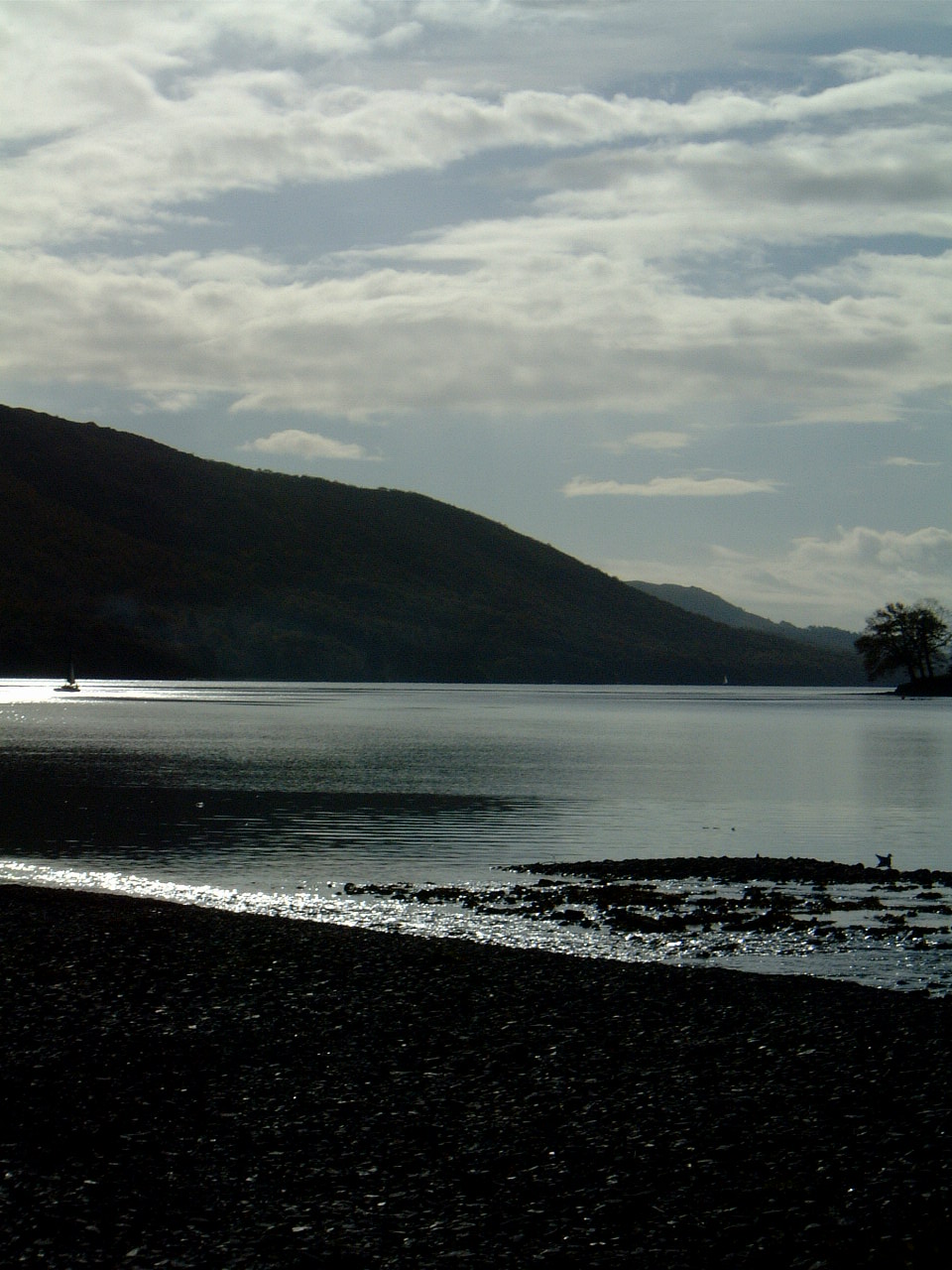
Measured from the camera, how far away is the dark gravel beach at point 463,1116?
38.2 ft

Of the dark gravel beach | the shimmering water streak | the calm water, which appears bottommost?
the calm water

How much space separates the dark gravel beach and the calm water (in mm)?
10510

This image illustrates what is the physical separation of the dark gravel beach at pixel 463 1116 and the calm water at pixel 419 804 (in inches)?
414

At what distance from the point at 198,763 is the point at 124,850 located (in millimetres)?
41119

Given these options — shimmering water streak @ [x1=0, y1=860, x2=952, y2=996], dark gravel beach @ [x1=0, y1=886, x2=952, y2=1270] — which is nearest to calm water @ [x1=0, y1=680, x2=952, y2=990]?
shimmering water streak @ [x1=0, y1=860, x2=952, y2=996]

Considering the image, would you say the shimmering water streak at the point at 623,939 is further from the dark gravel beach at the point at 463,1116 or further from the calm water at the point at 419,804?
the dark gravel beach at the point at 463,1116

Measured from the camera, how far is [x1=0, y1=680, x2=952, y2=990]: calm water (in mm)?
41781

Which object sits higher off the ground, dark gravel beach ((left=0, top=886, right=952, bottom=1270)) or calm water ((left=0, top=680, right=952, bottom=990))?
dark gravel beach ((left=0, top=886, right=952, bottom=1270))

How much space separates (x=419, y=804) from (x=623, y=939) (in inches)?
1333

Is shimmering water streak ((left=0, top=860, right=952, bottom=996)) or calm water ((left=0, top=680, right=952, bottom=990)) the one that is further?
calm water ((left=0, top=680, right=952, bottom=990))

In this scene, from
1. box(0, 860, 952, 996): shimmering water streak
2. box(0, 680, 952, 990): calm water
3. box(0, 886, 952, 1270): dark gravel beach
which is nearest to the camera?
box(0, 886, 952, 1270): dark gravel beach

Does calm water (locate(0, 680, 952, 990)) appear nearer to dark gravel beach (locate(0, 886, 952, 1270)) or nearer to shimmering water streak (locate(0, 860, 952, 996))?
shimmering water streak (locate(0, 860, 952, 996))

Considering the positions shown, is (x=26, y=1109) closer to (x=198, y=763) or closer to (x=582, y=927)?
(x=582, y=927)

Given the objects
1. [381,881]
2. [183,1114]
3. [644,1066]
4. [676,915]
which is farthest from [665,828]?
[183,1114]
